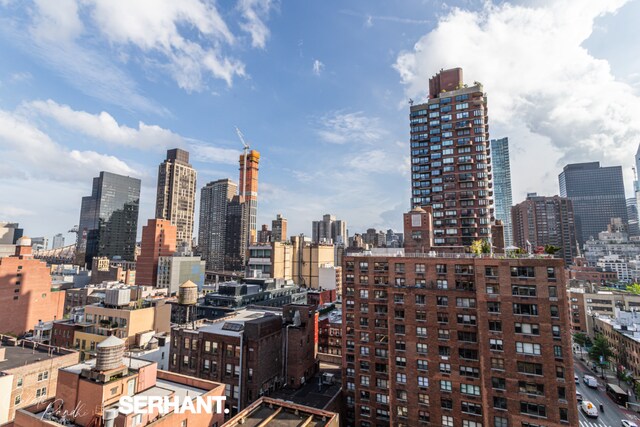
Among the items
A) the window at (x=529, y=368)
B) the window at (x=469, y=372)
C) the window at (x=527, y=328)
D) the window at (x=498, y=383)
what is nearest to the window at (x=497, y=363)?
the window at (x=498, y=383)

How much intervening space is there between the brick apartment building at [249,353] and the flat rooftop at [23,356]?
24830 mm

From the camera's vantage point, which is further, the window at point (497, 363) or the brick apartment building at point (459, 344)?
the window at point (497, 363)

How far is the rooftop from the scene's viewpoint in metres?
61.9

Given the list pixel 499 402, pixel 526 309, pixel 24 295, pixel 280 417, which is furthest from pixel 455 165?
pixel 24 295

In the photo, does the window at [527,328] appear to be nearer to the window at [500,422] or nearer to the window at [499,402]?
the window at [499,402]

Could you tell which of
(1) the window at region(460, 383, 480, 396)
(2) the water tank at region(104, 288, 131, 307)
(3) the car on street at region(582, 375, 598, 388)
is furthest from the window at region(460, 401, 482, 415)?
(2) the water tank at region(104, 288, 131, 307)

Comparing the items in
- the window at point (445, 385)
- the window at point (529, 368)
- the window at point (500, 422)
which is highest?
the window at point (529, 368)

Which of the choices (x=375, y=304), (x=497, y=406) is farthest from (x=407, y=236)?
(x=497, y=406)

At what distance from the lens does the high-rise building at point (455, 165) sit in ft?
363

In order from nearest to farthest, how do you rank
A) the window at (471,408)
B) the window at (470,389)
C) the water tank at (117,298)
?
the window at (471,408) < the window at (470,389) < the water tank at (117,298)

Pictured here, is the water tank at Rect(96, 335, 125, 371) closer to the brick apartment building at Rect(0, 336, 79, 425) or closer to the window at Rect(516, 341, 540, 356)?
the brick apartment building at Rect(0, 336, 79, 425)

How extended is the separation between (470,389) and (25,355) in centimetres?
8751

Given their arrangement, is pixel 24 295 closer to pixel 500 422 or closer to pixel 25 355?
pixel 25 355

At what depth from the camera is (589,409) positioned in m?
78.3
